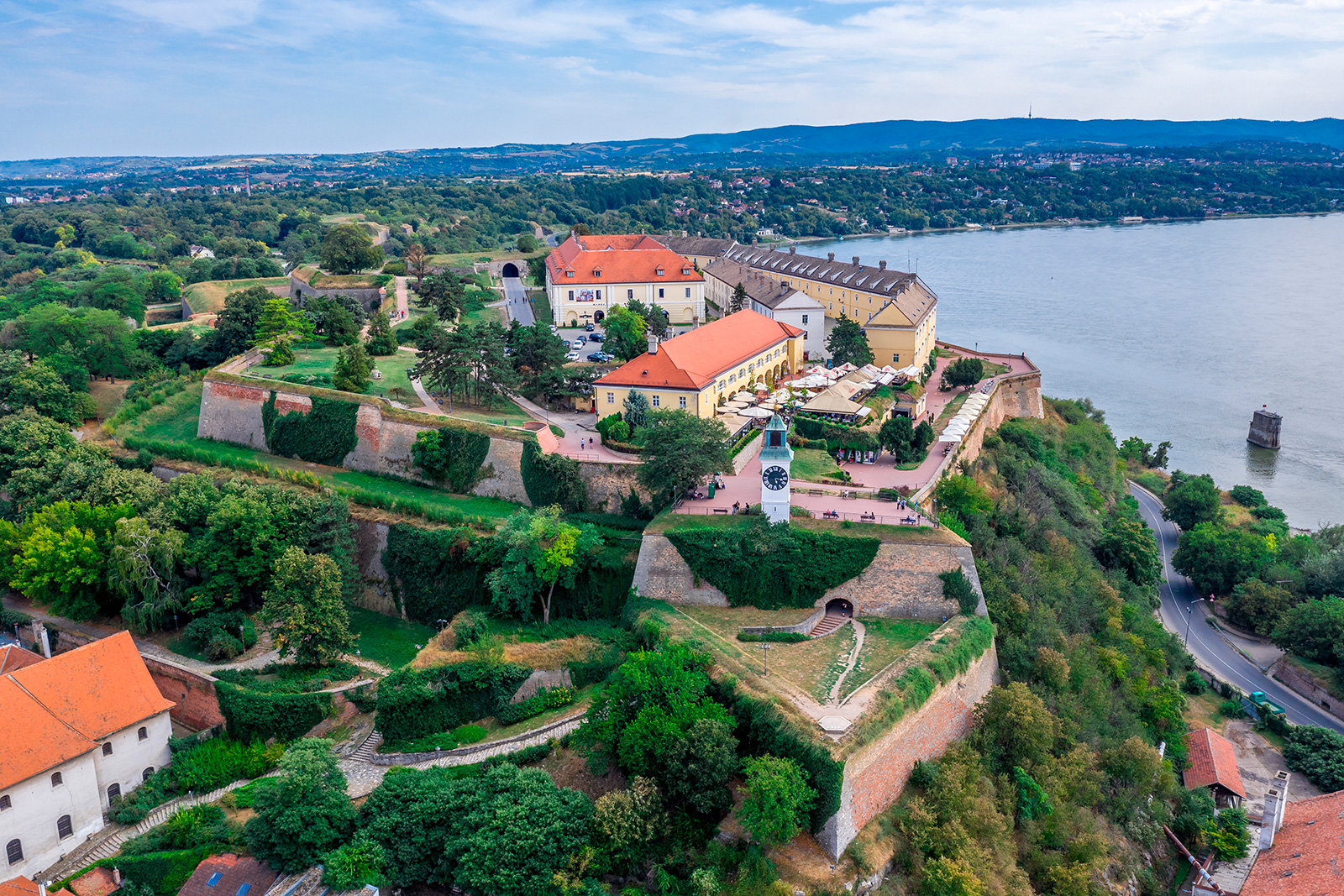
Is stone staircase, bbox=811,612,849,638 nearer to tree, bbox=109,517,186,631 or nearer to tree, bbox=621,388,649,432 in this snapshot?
tree, bbox=621,388,649,432

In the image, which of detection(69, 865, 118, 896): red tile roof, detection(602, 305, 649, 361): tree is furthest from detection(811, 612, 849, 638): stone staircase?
detection(602, 305, 649, 361): tree

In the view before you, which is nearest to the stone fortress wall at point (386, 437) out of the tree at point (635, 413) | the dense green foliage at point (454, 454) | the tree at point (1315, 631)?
the dense green foliage at point (454, 454)

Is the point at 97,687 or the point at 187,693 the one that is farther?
the point at 187,693

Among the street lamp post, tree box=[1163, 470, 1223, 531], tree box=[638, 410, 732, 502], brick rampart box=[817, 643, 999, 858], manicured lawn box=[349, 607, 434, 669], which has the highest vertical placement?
tree box=[638, 410, 732, 502]

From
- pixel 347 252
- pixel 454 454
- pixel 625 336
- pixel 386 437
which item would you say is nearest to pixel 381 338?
pixel 386 437

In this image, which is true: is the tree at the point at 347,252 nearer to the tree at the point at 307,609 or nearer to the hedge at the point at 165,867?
the tree at the point at 307,609

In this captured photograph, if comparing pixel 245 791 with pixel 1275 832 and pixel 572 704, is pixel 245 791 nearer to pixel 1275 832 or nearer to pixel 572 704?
pixel 572 704

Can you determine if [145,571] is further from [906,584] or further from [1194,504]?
[1194,504]

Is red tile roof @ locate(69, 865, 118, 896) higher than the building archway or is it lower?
lower
